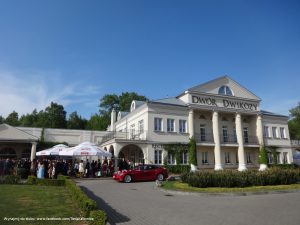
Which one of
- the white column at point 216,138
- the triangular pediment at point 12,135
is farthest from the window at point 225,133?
the triangular pediment at point 12,135

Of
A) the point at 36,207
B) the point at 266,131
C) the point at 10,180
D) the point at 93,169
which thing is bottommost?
the point at 36,207

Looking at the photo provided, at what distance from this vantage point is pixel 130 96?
67.6 metres

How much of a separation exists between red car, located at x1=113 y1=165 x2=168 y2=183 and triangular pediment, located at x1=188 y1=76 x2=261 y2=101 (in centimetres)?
1408

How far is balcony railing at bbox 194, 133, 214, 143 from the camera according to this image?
34.3 m

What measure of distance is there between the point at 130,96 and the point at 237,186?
52753 millimetres

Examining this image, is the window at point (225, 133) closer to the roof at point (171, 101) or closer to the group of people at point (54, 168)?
the roof at point (171, 101)

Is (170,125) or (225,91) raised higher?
(225,91)

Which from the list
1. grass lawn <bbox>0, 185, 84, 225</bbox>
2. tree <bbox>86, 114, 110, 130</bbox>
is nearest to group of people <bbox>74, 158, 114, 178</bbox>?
grass lawn <bbox>0, 185, 84, 225</bbox>


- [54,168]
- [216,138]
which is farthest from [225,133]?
[54,168]

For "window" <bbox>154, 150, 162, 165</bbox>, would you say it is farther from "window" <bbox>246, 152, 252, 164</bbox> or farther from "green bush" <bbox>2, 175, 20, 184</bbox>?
"green bush" <bbox>2, 175, 20, 184</bbox>

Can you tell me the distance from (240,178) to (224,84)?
2233 cm

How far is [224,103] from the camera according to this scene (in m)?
36.1

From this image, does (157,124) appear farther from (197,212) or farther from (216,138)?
(197,212)

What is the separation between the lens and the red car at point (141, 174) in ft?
71.4
